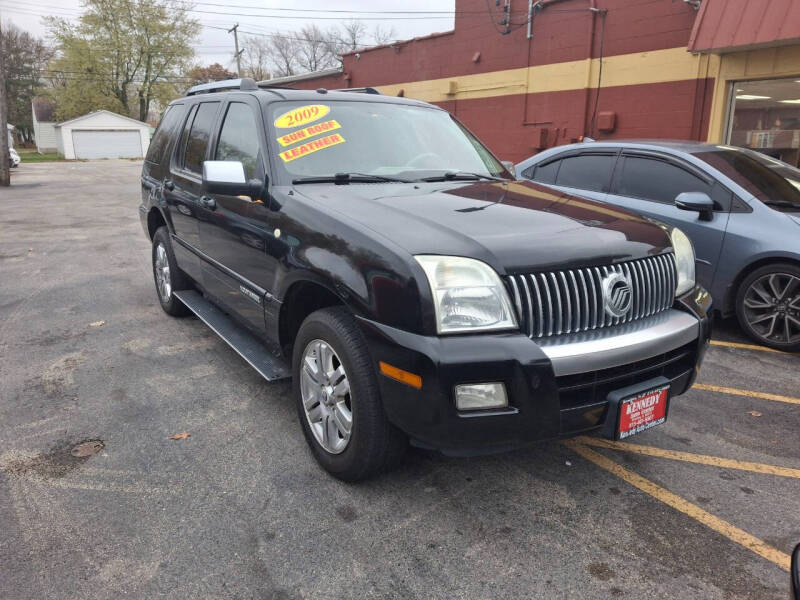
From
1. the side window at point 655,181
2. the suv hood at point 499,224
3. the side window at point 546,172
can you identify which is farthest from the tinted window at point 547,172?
the suv hood at point 499,224

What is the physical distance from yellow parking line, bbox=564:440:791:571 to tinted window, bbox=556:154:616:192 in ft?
11.2

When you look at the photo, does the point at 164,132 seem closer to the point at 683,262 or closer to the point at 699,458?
the point at 683,262

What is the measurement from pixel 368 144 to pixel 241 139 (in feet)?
2.74

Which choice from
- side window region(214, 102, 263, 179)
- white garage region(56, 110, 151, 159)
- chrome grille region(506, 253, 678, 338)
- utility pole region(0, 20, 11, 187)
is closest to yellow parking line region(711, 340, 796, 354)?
chrome grille region(506, 253, 678, 338)

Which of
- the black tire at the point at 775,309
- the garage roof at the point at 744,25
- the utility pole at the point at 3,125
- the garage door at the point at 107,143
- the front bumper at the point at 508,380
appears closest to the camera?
the front bumper at the point at 508,380

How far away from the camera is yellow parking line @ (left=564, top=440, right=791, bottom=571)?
2514mm

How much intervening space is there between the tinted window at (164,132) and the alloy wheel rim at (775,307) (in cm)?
496

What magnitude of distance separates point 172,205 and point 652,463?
401 cm

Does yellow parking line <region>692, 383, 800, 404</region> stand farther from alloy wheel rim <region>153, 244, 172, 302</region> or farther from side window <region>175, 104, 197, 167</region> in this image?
alloy wheel rim <region>153, 244, 172, 302</region>

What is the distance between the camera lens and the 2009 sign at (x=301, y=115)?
3.65m

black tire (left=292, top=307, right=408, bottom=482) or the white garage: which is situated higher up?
the white garage

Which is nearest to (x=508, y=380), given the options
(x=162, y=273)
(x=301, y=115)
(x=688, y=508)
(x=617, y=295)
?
(x=617, y=295)

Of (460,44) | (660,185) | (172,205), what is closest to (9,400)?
(172,205)

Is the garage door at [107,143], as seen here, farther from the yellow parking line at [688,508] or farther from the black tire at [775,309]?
the yellow parking line at [688,508]
